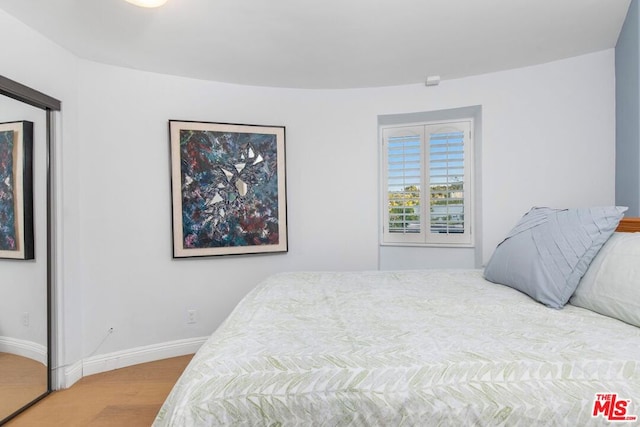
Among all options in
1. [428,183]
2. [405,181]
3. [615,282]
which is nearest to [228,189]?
[405,181]

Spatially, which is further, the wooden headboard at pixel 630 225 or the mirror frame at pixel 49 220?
the mirror frame at pixel 49 220

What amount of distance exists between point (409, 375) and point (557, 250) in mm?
1034

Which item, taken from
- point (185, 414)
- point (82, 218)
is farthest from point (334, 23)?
point (82, 218)

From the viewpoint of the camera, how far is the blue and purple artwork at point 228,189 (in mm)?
2559

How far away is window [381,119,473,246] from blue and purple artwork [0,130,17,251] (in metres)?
2.84

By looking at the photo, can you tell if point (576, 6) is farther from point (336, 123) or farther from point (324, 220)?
point (324, 220)

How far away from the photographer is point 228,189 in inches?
105

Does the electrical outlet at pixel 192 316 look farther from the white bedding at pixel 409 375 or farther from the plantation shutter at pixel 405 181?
the plantation shutter at pixel 405 181

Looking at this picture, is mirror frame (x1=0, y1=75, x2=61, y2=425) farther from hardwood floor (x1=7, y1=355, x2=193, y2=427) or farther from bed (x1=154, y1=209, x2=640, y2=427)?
bed (x1=154, y1=209, x2=640, y2=427)

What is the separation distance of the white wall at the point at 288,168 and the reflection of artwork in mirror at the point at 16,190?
0.24 meters

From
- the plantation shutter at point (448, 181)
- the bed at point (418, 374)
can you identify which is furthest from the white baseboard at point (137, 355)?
the plantation shutter at point (448, 181)

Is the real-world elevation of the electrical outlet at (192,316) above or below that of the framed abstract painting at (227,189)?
below

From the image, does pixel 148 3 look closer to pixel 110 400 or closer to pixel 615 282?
pixel 110 400

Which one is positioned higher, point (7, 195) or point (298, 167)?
point (298, 167)
